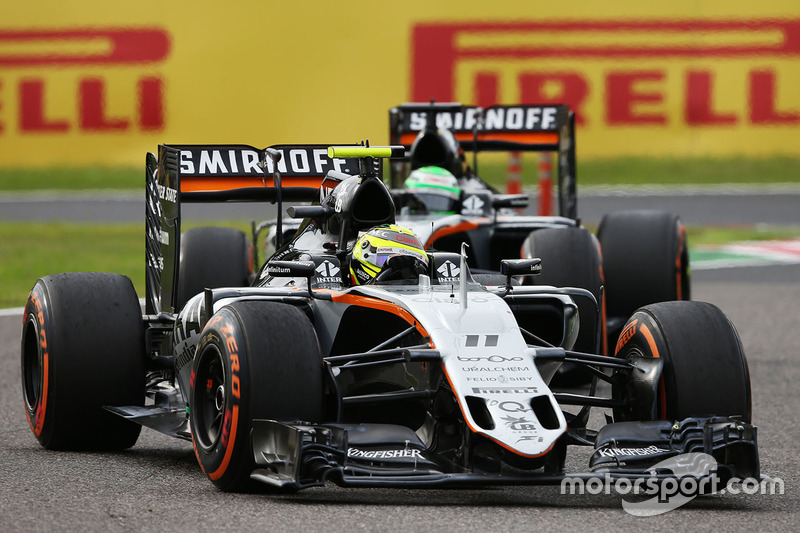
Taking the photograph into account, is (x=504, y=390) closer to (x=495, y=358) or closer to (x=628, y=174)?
(x=495, y=358)

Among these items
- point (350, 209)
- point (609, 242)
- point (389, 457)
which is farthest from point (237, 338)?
point (609, 242)

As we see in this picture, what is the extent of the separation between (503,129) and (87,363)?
6906mm

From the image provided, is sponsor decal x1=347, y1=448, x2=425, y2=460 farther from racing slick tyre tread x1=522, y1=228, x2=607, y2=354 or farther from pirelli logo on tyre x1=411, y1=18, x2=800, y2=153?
Answer: pirelli logo on tyre x1=411, y1=18, x2=800, y2=153

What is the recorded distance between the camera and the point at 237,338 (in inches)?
257

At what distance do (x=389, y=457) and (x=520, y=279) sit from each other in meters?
5.13

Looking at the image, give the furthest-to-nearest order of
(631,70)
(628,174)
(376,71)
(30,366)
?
(628,174), (376,71), (631,70), (30,366)

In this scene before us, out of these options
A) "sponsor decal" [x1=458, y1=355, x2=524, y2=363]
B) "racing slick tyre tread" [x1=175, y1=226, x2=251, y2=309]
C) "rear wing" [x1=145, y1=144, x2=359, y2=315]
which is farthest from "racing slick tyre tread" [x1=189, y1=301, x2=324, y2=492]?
"racing slick tyre tread" [x1=175, y1=226, x2=251, y2=309]

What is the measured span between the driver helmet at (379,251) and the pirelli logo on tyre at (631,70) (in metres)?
18.9

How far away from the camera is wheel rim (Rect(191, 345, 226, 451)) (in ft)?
22.9

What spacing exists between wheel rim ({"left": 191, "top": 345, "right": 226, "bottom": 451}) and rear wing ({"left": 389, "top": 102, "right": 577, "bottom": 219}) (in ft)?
22.5

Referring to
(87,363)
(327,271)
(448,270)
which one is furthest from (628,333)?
(87,363)

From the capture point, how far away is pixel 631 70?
88.1 ft

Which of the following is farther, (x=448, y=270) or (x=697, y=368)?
(x=448, y=270)

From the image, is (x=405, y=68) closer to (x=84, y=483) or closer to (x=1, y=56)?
(x=1, y=56)
